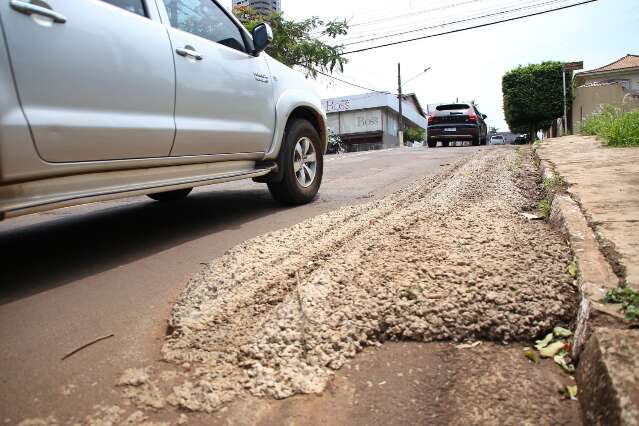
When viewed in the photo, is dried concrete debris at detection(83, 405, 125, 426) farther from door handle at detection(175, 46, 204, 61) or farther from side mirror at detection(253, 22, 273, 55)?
side mirror at detection(253, 22, 273, 55)

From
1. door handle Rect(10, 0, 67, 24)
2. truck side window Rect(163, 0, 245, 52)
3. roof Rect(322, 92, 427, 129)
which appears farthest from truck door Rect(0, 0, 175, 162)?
roof Rect(322, 92, 427, 129)

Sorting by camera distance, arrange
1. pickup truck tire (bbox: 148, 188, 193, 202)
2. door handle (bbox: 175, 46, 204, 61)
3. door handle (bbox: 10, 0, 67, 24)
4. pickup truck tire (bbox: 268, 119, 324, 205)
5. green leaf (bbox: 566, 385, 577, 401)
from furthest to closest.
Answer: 1. pickup truck tire (bbox: 148, 188, 193, 202)
2. pickup truck tire (bbox: 268, 119, 324, 205)
3. door handle (bbox: 175, 46, 204, 61)
4. door handle (bbox: 10, 0, 67, 24)
5. green leaf (bbox: 566, 385, 577, 401)

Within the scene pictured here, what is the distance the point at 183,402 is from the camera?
4.17 feet

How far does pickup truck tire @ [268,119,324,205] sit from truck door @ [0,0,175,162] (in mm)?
1254

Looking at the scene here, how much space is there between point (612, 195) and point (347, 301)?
206cm

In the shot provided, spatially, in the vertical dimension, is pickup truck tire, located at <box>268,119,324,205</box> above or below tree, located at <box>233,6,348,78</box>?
below

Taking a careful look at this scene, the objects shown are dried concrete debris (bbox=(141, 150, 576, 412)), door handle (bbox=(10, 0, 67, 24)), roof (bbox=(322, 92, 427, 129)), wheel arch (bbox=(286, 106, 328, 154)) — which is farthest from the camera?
roof (bbox=(322, 92, 427, 129))

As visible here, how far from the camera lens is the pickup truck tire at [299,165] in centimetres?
380

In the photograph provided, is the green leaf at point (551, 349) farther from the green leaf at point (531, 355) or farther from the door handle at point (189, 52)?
the door handle at point (189, 52)

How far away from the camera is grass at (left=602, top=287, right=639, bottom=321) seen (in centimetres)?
124

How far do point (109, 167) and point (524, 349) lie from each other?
2.17 m

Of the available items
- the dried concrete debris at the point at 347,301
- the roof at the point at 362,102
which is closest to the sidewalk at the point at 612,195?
the dried concrete debris at the point at 347,301

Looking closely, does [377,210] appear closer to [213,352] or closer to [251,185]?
[213,352]

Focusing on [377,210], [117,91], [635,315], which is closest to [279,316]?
[635,315]
